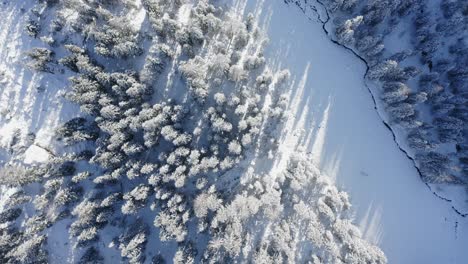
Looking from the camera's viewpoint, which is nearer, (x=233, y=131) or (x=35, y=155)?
(x=35, y=155)

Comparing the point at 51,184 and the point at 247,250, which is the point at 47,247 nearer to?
the point at 51,184

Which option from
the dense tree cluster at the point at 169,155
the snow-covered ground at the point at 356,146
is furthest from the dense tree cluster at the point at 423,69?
the snow-covered ground at the point at 356,146

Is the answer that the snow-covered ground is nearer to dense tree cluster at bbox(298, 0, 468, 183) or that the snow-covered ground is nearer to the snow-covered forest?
the snow-covered forest

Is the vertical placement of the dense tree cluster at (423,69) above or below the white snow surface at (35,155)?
above

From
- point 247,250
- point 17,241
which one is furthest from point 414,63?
point 17,241

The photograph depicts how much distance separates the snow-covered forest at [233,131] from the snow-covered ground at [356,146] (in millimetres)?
200

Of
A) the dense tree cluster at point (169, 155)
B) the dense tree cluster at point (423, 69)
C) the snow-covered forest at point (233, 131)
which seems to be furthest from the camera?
the dense tree cluster at point (423, 69)

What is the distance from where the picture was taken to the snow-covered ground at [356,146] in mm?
42750

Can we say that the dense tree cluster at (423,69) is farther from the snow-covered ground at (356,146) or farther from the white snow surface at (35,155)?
the white snow surface at (35,155)

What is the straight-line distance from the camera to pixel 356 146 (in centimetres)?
4319

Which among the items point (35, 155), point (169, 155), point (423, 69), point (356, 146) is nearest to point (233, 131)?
point (169, 155)

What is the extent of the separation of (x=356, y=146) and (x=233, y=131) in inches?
698

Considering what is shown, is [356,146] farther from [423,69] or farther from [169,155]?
[169,155]

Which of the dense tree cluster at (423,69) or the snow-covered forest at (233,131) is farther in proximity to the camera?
the dense tree cluster at (423,69)
